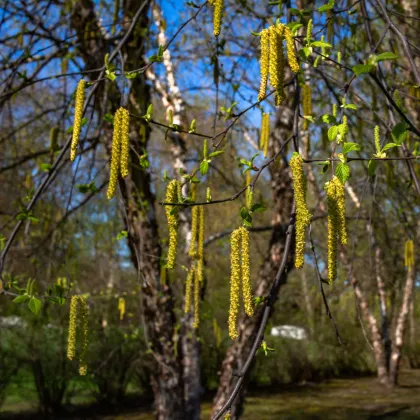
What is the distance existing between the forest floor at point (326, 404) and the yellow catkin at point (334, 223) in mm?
7176

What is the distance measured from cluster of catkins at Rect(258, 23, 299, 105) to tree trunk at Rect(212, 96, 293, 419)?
140 inches

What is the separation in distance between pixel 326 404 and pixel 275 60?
30.6 ft

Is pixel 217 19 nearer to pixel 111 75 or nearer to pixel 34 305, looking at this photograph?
pixel 111 75

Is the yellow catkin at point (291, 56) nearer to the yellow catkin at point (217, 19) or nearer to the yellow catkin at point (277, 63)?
the yellow catkin at point (277, 63)

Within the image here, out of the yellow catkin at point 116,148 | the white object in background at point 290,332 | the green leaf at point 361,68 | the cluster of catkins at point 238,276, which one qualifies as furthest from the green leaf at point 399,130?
the white object in background at point 290,332

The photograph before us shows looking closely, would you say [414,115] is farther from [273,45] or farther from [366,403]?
[366,403]

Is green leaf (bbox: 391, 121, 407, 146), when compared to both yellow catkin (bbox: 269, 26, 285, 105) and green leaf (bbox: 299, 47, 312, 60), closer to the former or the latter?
yellow catkin (bbox: 269, 26, 285, 105)

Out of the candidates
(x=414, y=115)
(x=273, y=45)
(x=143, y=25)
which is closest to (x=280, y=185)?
(x=414, y=115)

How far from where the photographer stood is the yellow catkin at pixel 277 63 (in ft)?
4.29

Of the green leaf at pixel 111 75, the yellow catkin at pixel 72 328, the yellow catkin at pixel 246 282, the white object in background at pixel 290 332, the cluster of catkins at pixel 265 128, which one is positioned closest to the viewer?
the yellow catkin at pixel 246 282

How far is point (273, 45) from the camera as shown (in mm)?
1354

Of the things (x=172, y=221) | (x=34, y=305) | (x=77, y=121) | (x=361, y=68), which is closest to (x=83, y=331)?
(x=34, y=305)

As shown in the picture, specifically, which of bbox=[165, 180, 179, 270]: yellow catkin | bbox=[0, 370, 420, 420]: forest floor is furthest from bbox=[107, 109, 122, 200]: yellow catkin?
bbox=[0, 370, 420, 420]: forest floor

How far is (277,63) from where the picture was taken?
51.9 inches
